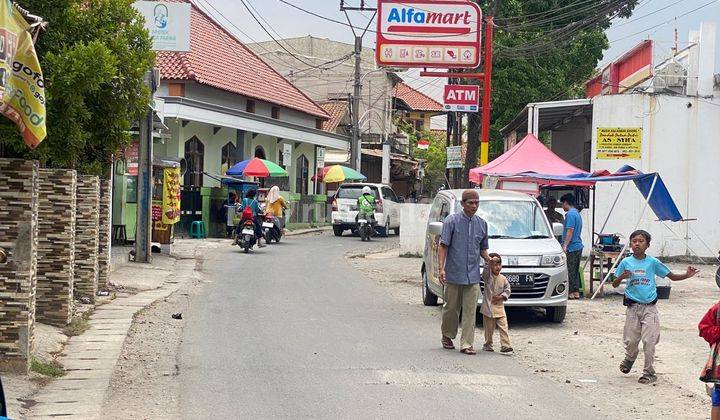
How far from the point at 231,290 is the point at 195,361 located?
23.7 feet

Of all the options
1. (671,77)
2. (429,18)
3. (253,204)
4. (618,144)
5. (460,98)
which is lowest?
(253,204)

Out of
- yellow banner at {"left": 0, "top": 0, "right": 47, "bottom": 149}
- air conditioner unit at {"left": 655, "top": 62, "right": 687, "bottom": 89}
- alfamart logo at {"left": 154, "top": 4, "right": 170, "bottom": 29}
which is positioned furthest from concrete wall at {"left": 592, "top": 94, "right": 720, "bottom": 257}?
yellow banner at {"left": 0, "top": 0, "right": 47, "bottom": 149}

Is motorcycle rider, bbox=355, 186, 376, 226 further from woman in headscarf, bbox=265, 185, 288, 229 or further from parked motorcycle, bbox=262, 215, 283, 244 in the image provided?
woman in headscarf, bbox=265, 185, 288, 229

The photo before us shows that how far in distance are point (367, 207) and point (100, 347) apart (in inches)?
883

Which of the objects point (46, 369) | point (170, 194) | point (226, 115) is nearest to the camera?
point (46, 369)

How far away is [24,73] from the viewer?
7.30m

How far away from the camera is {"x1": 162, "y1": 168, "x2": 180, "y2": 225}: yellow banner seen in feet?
76.8

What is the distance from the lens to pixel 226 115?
35.5 m

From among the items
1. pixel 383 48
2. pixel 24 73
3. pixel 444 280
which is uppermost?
pixel 383 48

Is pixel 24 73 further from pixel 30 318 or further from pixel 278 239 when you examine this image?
pixel 278 239

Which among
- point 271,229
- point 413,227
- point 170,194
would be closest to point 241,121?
point 271,229

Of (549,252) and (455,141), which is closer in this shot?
(549,252)

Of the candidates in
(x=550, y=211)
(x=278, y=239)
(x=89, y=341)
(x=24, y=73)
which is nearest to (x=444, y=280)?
(x=89, y=341)

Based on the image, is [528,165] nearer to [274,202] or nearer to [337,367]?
[337,367]
